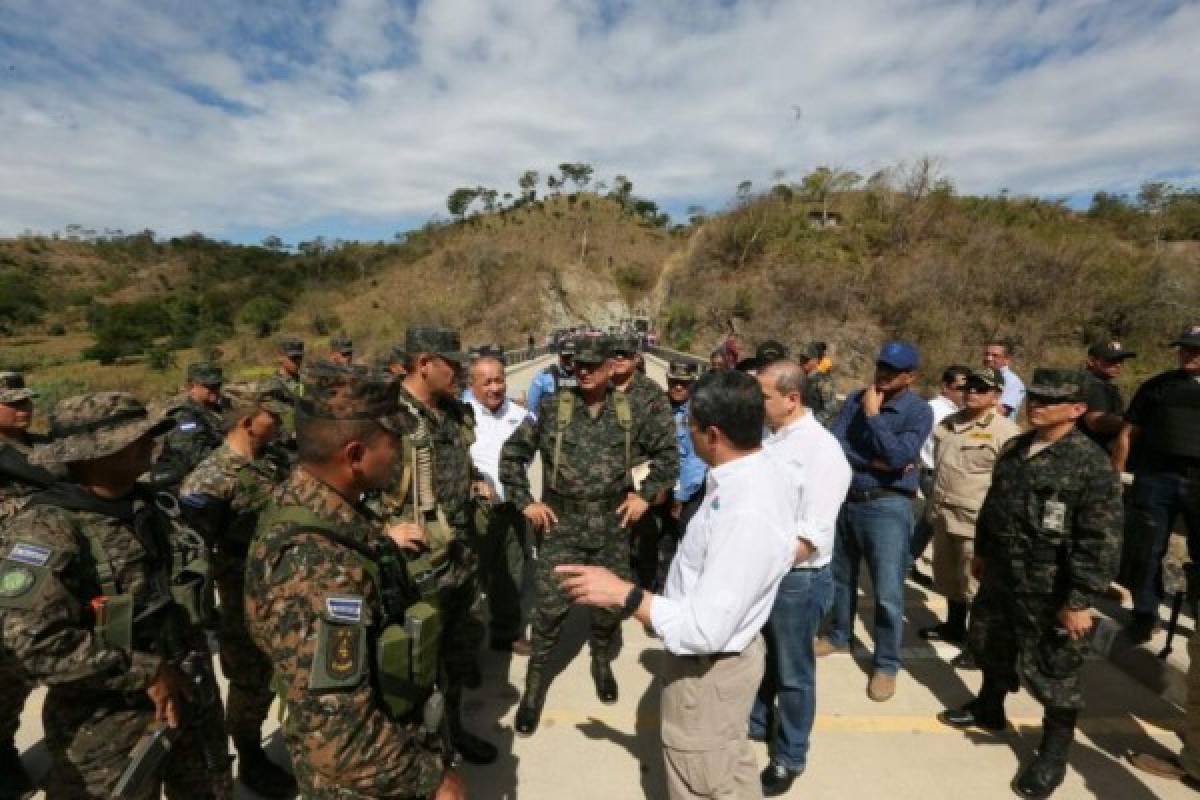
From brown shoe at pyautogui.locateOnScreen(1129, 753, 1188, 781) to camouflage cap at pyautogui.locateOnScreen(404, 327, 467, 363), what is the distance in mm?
4259

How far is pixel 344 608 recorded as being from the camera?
55.1 inches

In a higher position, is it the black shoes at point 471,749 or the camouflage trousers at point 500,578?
the camouflage trousers at point 500,578

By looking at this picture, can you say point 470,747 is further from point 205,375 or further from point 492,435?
point 205,375

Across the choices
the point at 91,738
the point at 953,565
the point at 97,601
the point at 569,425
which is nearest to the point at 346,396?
the point at 97,601

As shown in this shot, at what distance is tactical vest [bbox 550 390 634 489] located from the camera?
334 cm

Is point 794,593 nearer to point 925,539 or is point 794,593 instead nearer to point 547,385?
point 925,539

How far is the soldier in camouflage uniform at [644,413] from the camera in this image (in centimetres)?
349

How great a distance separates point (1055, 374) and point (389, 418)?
3135 millimetres

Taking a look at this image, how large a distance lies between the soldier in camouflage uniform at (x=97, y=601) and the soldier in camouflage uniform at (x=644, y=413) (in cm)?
239

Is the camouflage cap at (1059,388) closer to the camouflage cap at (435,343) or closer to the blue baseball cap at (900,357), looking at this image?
the blue baseball cap at (900,357)

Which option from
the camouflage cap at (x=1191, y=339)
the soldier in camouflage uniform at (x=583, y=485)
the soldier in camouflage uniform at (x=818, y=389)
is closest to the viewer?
the soldier in camouflage uniform at (x=583, y=485)

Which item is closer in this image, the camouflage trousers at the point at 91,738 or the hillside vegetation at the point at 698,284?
the camouflage trousers at the point at 91,738

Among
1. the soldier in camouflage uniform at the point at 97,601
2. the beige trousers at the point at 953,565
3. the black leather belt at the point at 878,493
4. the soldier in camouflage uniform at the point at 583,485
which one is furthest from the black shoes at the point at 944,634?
the soldier in camouflage uniform at the point at 97,601

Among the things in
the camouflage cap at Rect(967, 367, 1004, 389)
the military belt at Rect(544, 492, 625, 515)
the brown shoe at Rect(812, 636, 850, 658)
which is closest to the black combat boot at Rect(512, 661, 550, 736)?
the military belt at Rect(544, 492, 625, 515)
